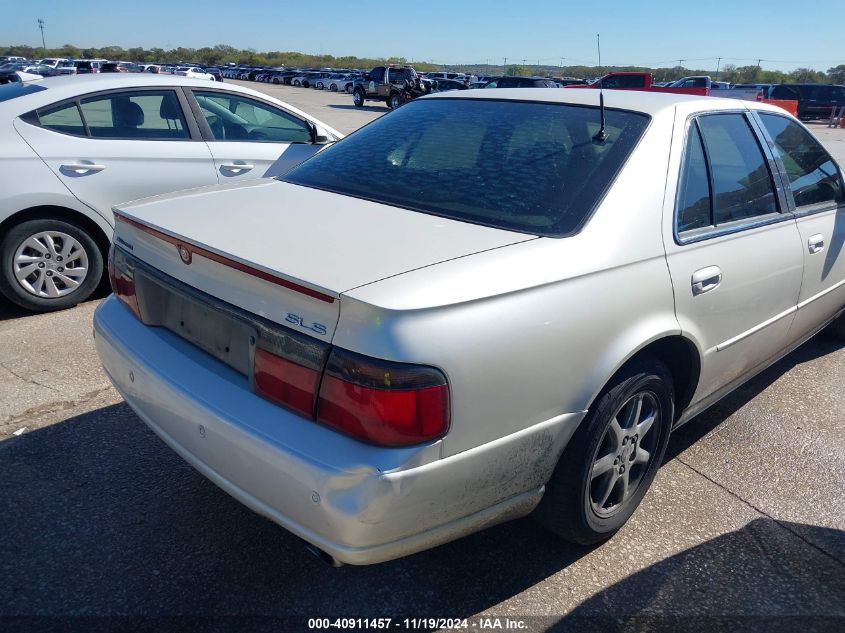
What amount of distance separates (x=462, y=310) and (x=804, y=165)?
271 cm

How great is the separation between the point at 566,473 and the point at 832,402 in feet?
8.13

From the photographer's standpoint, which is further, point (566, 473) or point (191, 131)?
point (191, 131)

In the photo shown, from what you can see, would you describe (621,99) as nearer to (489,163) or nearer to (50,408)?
(489,163)

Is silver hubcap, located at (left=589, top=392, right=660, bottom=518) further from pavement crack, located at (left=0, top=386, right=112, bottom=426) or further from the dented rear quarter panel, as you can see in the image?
pavement crack, located at (left=0, top=386, right=112, bottom=426)

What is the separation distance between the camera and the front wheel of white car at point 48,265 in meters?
4.70

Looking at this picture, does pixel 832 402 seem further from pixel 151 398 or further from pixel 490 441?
pixel 151 398

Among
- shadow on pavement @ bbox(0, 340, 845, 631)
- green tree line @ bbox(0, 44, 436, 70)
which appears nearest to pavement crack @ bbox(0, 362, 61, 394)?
shadow on pavement @ bbox(0, 340, 845, 631)

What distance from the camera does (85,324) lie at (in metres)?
4.70

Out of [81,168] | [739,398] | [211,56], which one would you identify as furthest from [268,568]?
[211,56]

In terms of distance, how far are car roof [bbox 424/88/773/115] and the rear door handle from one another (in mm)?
2847

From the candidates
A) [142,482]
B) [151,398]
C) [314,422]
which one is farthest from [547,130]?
[142,482]

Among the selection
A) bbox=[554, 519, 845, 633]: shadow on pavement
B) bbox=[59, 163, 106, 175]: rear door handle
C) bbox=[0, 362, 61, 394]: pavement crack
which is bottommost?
bbox=[554, 519, 845, 633]: shadow on pavement

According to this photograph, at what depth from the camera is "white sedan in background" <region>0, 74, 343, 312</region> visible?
4727 millimetres

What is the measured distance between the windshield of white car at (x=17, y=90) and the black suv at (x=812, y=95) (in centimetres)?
3230
